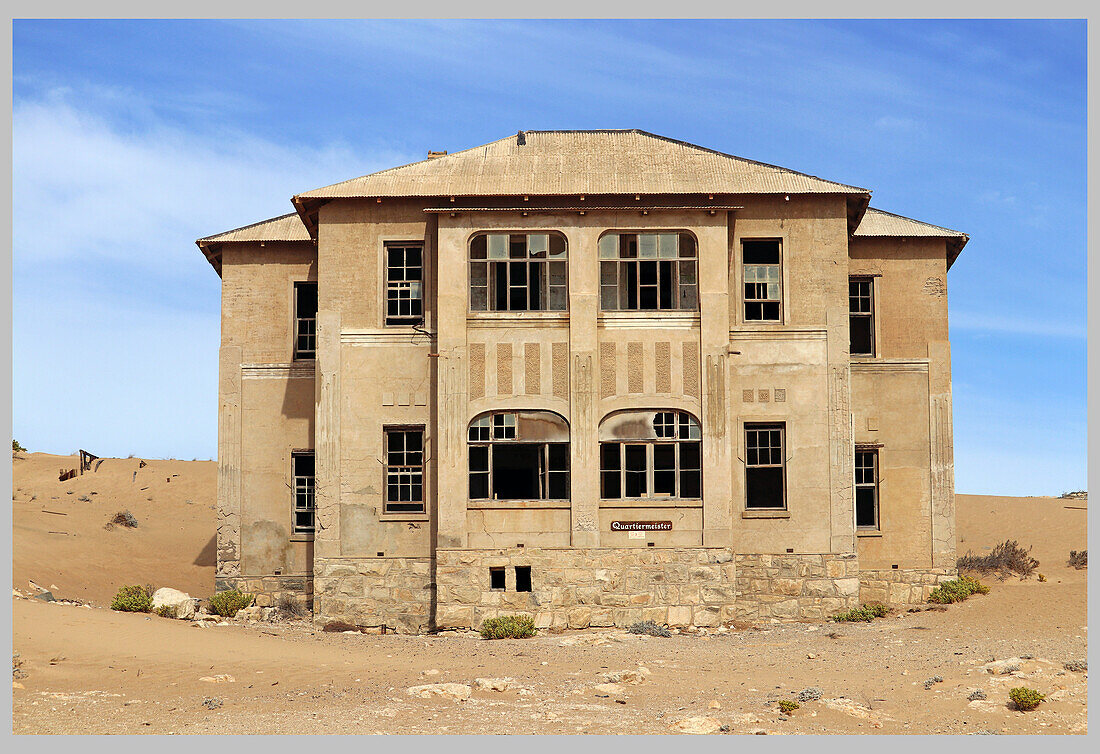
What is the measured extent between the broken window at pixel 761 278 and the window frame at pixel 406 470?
7791 millimetres

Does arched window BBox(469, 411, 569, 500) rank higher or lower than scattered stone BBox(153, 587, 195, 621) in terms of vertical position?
higher

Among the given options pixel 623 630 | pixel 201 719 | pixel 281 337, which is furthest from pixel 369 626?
pixel 201 719

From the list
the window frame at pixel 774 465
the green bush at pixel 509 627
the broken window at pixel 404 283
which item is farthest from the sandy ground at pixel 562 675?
the broken window at pixel 404 283

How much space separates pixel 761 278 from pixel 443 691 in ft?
42.4

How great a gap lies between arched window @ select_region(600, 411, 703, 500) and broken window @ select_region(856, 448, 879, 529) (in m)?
4.98

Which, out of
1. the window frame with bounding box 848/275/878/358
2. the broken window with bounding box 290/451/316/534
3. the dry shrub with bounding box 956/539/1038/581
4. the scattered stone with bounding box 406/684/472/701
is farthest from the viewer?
the dry shrub with bounding box 956/539/1038/581

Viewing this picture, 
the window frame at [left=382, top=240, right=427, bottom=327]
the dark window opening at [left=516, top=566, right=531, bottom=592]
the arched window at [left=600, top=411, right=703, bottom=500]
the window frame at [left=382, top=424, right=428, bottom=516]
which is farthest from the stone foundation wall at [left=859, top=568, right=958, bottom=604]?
the window frame at [left=382, top=240, right=427, bottom=327]

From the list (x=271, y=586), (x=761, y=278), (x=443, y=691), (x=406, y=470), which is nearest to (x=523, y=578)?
(x=406, y=470)

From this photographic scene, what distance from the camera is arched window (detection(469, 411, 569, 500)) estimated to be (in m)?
24.0

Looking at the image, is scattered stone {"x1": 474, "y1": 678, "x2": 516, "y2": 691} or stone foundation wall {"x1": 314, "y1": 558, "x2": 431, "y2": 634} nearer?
scattered stone {"x1": 474, "y1": 678, "x2": 516, "y2": 691}

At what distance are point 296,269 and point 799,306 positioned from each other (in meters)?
12.2

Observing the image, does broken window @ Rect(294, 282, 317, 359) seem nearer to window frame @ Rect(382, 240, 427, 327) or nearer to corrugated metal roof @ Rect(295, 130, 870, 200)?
window frame @ Rect(382, 240, 427, 327)

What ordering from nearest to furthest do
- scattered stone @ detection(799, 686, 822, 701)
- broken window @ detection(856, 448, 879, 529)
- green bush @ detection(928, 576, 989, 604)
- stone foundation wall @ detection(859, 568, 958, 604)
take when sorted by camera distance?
scattered stone @ detection(799, 686, 822, 701), green bush @ detection(928, 576, 989, 604), stone foundation wall @ detection(859, 568, 958, 604), broken window @ detection(856, 448, 879, 529)

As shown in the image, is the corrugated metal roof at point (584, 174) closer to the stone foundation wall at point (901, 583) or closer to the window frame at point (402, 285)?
the window frame at point (402, 285)
